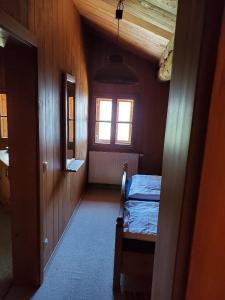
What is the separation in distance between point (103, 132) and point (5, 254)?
2.99 metres

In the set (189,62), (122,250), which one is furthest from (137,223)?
(189,62)

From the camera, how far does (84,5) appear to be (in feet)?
9.93

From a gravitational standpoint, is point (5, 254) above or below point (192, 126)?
below

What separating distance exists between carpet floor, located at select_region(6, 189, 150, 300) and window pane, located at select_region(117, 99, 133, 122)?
6.42 ft

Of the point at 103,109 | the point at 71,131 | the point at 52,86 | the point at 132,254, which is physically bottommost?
the point at 132,254

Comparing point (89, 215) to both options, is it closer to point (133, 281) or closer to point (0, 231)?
point (0, 231)

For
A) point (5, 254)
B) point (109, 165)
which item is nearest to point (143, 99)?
point (109, 165)

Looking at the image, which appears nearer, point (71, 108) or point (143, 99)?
point (71, 108)

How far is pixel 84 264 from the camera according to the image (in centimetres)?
262

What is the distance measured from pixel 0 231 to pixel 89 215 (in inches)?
52.4

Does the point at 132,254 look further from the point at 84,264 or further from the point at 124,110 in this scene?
the point at 124,110

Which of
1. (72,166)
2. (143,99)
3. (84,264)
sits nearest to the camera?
(84,264)

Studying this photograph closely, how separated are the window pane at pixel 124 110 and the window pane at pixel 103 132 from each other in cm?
30

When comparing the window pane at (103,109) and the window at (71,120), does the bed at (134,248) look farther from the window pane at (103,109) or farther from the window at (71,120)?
the window pane at (103,109)
